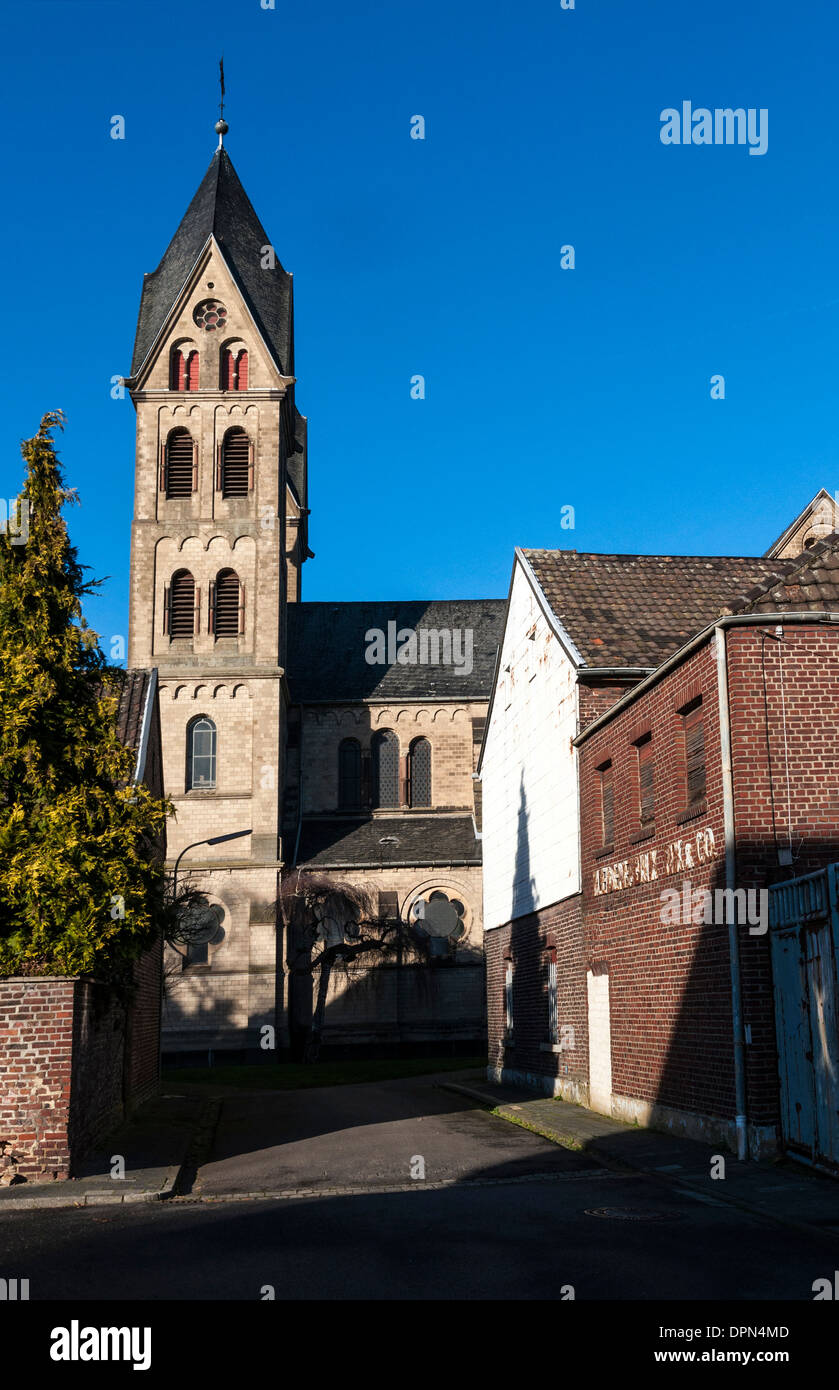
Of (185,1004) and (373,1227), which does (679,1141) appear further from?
(185,1004)

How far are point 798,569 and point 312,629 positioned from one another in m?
39.2

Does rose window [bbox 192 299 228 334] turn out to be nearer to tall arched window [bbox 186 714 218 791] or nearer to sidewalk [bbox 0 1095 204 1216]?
tall arched window [bbox 186 714 218 791]

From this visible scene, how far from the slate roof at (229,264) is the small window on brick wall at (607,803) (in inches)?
1182

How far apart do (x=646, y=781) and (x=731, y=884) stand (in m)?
4.13

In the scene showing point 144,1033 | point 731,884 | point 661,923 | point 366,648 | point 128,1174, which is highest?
point 366,648

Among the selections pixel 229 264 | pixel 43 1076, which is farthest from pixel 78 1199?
pixel 229 264

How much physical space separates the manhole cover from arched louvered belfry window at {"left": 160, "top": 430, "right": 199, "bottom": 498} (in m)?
37.9

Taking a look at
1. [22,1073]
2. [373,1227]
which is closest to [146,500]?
[22,1073]

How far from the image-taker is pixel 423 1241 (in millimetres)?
9375

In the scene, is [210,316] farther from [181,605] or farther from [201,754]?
[201,754]

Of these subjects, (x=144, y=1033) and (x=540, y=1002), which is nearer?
(x=144, y=1033)

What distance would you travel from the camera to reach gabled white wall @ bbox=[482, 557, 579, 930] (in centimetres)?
2212

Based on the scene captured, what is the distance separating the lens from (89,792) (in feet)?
51.2

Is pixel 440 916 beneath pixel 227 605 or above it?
beneath
